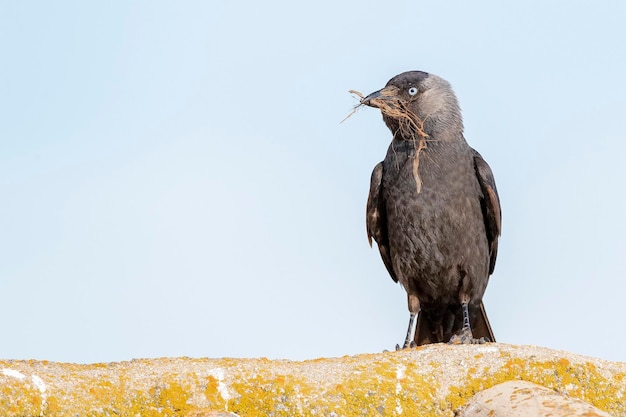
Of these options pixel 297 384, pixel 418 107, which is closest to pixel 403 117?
pixel 418 107

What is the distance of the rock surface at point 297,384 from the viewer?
4703 mm

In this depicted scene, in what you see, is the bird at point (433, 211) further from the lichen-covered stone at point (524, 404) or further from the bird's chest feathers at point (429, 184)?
the lichen-covered stone at point (524, 404)

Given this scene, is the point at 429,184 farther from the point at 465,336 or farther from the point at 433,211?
the point at 465,336

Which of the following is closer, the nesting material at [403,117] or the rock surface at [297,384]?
the rock surface at [297,384]

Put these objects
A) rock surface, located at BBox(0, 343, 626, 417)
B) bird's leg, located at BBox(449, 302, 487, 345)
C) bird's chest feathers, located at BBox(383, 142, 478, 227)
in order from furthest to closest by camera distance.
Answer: bird's chest feathers, located at BBox(383, 142, 478, 227) → bird's leg, located at BBox(449, 302, 487, 345) → rock surface, located at BBox(0, 343, 626, 417)

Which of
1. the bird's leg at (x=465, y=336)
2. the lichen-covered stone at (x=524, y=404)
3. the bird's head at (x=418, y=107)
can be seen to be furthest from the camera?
the bird's head at (x=418, y=107)

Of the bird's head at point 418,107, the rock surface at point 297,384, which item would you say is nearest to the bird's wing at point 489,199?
the bird's head at point 418,107

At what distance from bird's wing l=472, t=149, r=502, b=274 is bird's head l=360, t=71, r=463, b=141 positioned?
1.20 feet

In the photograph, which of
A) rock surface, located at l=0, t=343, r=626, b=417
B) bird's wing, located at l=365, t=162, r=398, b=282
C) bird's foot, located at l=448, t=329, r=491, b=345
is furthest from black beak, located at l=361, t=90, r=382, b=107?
rock surface, located at l=0, t=343, r=626, b=417

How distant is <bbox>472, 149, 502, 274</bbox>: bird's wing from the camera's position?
834 cm

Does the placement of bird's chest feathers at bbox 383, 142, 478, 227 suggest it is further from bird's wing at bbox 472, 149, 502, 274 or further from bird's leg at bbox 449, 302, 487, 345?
bird's leg at bbox 449, 302, 487, 345

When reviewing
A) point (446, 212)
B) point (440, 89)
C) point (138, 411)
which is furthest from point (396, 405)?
point (440, 89)

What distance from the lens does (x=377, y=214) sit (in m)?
8.56

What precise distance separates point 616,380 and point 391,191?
11.3ft
